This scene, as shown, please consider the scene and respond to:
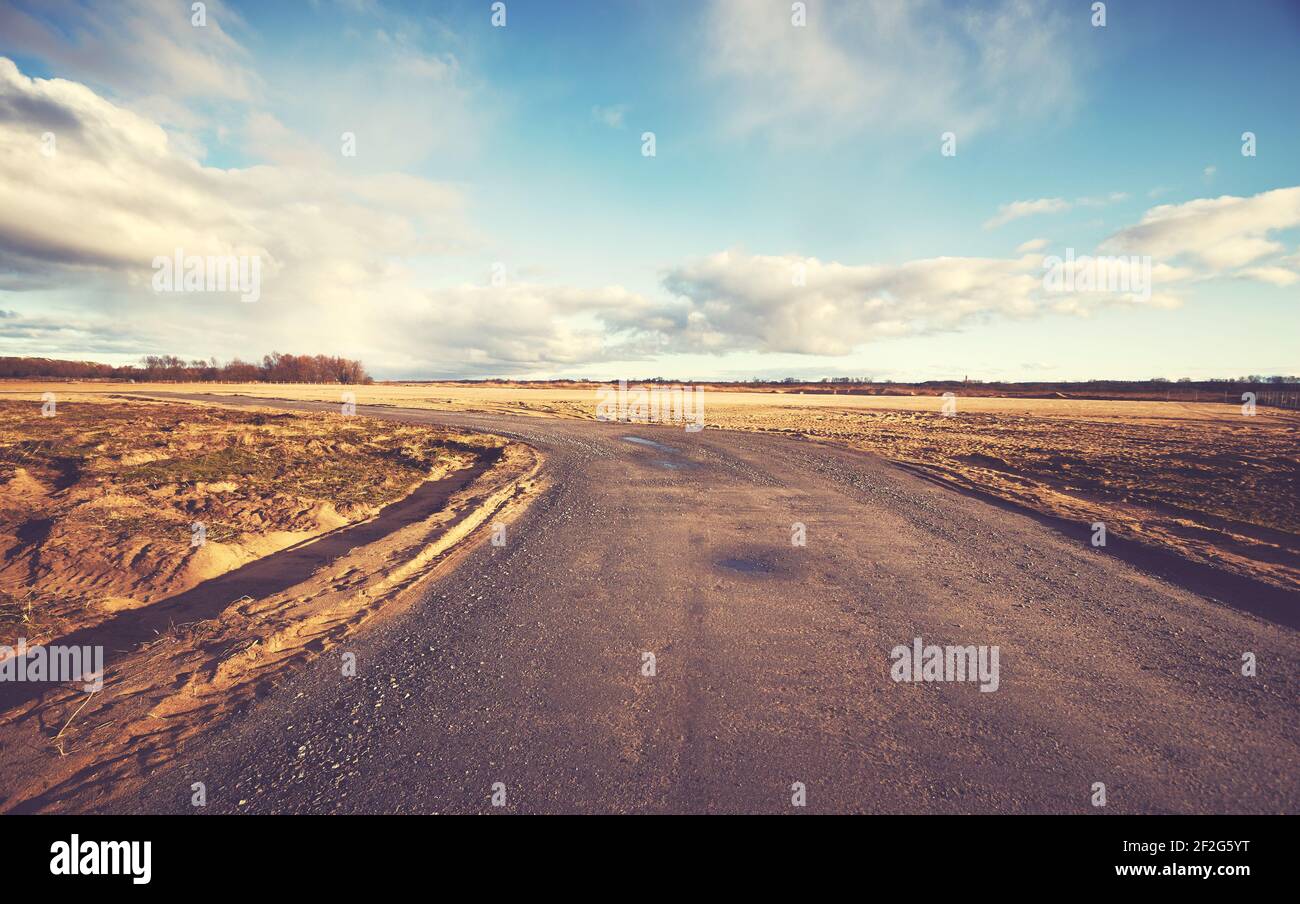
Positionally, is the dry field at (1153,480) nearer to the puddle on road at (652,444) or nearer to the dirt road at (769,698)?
the dirt road at (769,698)

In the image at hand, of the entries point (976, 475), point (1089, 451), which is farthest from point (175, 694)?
point (1089, 451)

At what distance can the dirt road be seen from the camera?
3.44 m

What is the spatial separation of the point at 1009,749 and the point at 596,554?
572cm

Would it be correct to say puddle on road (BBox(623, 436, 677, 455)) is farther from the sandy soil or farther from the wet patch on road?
the wet patch on road

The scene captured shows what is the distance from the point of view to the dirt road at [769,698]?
344 centimetres

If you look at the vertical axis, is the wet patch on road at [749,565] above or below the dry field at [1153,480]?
below

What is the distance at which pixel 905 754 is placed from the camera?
12.5 ft

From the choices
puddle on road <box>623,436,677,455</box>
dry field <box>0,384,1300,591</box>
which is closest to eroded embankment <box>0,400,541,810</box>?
puddle on road <box>623,436,677,455</box>

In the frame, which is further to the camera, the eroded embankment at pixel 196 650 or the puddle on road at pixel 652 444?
the puddle on road at pixel 652 444

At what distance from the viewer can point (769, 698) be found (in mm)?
4488

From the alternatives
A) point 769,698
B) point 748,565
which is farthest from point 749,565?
point 769,698

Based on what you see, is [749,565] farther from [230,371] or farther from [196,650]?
[230,371]

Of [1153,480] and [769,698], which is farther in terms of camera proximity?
[1153,480]

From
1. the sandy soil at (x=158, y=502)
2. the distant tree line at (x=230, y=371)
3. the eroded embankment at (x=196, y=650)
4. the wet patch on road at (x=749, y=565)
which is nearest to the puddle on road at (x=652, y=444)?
the sandy soil at (x=158, y=502)
